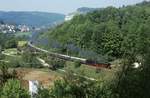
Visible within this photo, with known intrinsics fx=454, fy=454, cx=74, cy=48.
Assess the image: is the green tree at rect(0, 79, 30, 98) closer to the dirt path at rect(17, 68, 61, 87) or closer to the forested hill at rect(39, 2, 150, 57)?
the dirt path at rect(17, 68, 61, 87)

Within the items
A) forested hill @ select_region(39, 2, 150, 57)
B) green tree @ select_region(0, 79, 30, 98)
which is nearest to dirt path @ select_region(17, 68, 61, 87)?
green tree @ select_region(0, 79, 30, 98)

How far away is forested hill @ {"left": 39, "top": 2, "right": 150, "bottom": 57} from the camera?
49719 mm

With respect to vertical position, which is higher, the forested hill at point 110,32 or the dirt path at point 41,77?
the dirt path at point 41,77

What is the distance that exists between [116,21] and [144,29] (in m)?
13.4

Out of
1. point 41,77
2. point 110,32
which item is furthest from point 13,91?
point 110,32

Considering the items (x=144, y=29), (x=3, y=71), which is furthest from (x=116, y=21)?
(x=3, y=71)

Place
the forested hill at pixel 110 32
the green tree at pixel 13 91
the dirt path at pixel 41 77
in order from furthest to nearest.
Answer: the forested hill at pixel 110 32 → the dirt path at pixel 41 77 → the green tree at pixel 13 91

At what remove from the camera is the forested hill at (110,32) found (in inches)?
1957

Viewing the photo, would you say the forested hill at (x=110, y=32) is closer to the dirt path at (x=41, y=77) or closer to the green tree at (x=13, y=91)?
the dirt path at (x=41, y=77)

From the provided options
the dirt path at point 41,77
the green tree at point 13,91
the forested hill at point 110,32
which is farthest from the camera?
the forested hill at point 110,32

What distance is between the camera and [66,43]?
60.2m

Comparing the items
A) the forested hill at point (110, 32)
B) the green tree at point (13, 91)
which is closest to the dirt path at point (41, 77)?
the green tree at point (13, 91)

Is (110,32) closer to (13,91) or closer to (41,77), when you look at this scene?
(41,77)

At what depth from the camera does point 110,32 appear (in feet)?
177
